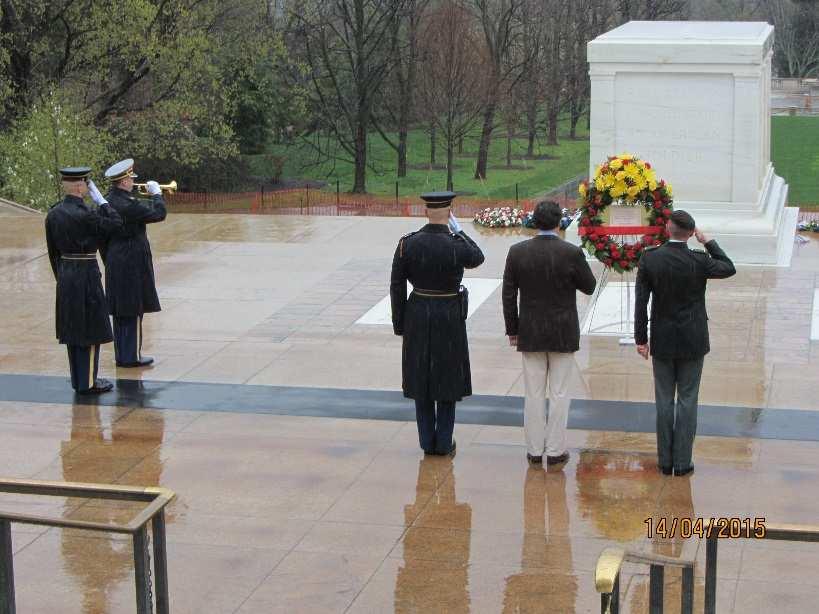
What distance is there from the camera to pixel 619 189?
10555 millimetres

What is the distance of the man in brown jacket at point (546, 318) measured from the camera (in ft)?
23.3

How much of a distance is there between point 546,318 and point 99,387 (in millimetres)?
3382

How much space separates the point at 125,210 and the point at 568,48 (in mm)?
49808

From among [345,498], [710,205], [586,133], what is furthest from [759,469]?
[586,133]

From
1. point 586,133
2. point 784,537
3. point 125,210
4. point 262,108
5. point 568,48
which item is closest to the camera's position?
point 784,537

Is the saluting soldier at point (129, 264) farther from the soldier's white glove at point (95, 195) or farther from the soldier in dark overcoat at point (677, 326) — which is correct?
the soldier in dark overcoat at point (677, 326)

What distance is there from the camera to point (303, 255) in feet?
46.9

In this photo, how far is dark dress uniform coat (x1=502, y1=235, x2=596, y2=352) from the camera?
710cm

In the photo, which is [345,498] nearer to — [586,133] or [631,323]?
[631,323]

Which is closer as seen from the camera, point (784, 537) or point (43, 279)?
point (784, 537)

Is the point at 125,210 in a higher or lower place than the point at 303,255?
higher

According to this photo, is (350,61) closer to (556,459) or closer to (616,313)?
(616,313)

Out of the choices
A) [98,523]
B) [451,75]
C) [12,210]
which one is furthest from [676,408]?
Answer: [451,75]

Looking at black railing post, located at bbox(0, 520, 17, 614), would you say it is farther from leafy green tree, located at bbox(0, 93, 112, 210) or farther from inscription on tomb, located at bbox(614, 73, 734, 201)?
leafy green tree, located at bbox(0, 93, 112, 210)
